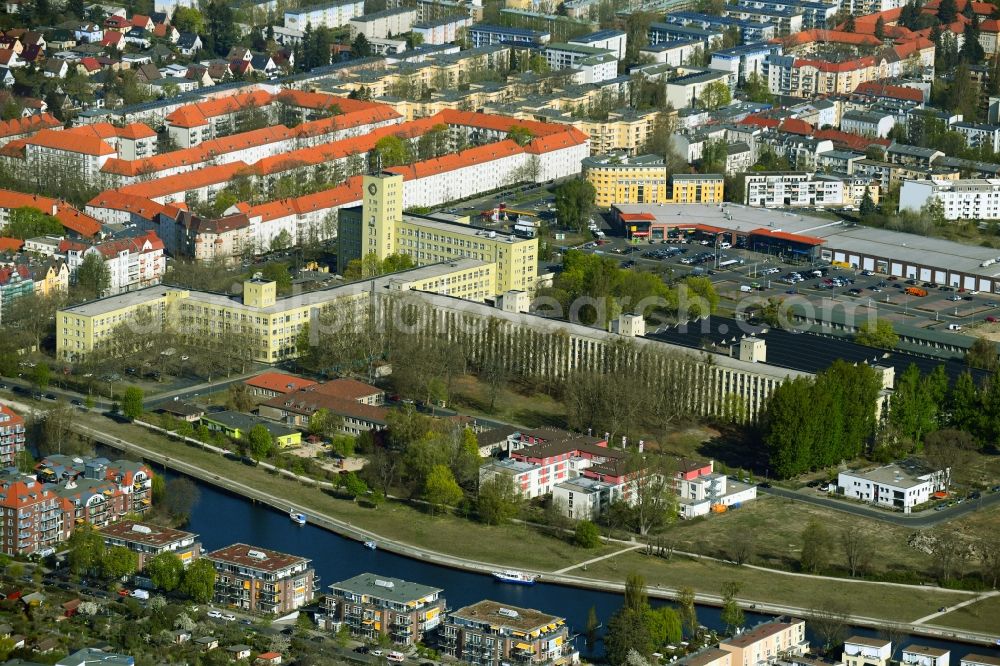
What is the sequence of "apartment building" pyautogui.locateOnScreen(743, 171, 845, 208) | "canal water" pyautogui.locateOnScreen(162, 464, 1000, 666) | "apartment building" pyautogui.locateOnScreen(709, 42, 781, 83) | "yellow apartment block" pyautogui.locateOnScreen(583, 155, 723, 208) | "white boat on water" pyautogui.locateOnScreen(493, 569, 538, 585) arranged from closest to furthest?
"canal water" pyautogui.locateOnScreen(162, 464, 1000, 666), "white boat on water" pyautogui.locateOnScreen(493, 569, 538, 585), "yellow apartment block" pyautogui.locateOnScreen(583, 155, 723, 208), "apartment building" pyautogui.locateOnScreen(743, 171, 845, 208), "apartment building" pyautogui.locateOnScreen(709, 42, 781, 83)

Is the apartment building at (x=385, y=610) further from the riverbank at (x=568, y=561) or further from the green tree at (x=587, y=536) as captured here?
the green tree at (x=587, y=536)

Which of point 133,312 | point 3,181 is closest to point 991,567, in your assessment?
point 133,312

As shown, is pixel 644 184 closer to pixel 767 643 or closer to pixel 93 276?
pixel 93 276

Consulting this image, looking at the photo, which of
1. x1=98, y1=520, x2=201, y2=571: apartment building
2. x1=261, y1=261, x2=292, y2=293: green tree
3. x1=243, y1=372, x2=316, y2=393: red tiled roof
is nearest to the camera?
x1=98, y1=520, x2=201, y2=571: apartment building

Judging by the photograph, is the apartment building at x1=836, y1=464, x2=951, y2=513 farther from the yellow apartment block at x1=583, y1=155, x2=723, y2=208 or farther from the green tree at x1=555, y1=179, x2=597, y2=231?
the yellow apartment block at x1=583, y1=155, x2=723, y2=208

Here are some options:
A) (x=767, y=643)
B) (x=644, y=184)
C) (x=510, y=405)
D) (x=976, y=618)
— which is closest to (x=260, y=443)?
(x=510, y=405)

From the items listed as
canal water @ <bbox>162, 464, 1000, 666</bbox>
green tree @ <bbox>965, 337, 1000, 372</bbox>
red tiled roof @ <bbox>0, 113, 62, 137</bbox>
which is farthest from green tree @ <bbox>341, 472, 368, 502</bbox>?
red tiled roof @ <bbox>0, 113, 62, 137</bbox>
